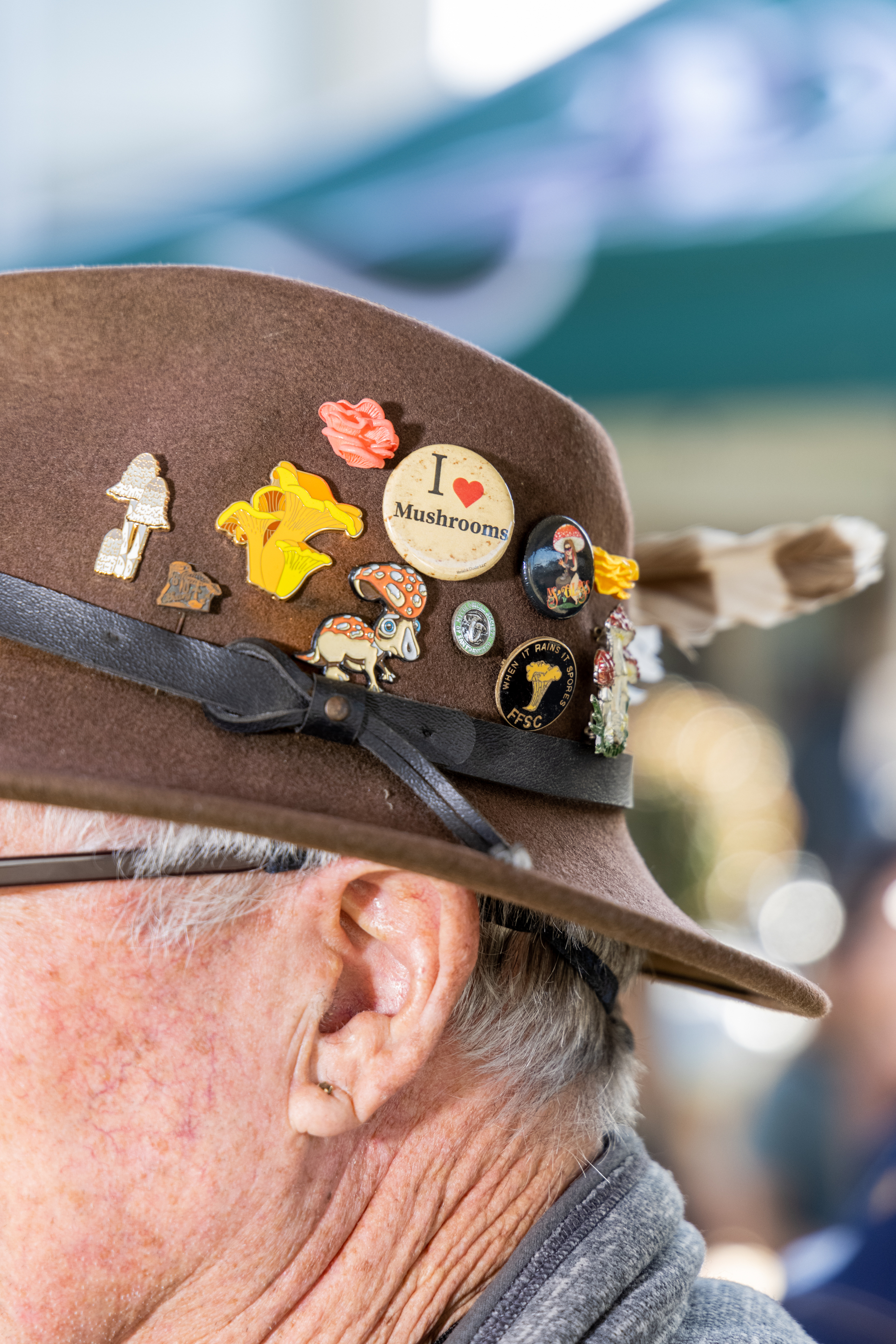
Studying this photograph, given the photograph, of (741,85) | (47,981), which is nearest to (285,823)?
(47,981)

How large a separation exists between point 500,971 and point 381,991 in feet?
0.53

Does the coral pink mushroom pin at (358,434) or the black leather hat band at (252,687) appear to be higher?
the coral pink mushroom pin at (358,434)

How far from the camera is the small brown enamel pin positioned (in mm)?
1074

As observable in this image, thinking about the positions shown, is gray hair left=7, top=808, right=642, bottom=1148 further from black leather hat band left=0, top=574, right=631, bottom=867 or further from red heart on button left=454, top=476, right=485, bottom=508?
red heart on button left=454, top=476, right=485, bottom=508

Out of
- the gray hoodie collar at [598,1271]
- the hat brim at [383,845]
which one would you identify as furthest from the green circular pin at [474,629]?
the gray hoodie collar at [598,1271]

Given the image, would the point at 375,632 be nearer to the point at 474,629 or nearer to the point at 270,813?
the point at 474,629

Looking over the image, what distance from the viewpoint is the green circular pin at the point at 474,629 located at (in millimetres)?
1146

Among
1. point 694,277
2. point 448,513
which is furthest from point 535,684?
point 694,277

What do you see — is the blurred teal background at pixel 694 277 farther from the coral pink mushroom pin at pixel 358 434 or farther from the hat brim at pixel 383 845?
the hat brim at pixel 383 845

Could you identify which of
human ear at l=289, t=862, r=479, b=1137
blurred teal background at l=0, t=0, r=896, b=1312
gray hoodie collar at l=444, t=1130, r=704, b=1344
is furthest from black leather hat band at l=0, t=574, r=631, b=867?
blurred teal background at l=0, t=0, r=896, b=1312

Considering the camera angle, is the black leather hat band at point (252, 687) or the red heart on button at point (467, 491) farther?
the red heart on button at point (467, 491)

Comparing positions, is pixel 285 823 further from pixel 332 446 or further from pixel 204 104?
pixel 204 104

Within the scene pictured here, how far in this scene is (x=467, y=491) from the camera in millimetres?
1156

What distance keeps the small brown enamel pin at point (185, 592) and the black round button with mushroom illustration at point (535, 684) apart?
0.95ft
